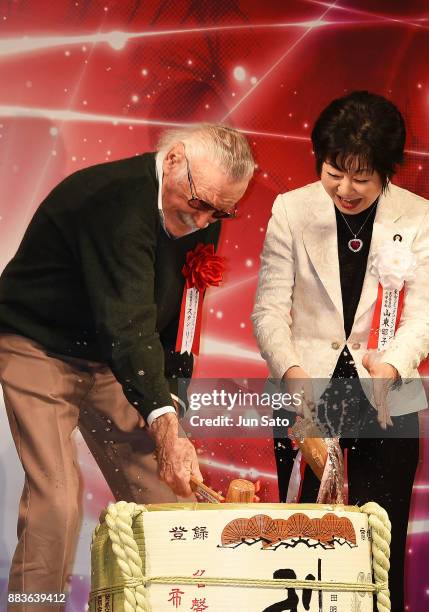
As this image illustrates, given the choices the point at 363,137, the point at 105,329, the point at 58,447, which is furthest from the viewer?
the point at 363,137

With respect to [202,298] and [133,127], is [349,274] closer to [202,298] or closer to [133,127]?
[202,298]

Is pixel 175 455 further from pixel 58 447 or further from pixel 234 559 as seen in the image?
pixel 234 559

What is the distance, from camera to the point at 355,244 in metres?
3.04

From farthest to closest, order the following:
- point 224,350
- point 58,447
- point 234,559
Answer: point 224,350, point 58,447, point 234,559

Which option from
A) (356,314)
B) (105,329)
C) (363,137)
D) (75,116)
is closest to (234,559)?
(105,329)

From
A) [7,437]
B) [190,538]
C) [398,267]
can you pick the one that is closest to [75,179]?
[7,437]

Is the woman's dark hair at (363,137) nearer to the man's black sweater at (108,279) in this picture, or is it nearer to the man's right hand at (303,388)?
the man's black sweater at (108,279)

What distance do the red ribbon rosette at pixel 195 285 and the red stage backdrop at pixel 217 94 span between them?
0.09m

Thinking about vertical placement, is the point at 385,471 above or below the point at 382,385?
below

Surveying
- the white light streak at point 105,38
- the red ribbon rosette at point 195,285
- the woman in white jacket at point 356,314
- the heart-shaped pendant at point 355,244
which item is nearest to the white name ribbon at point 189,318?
the red ribbon rosette at point 195,285

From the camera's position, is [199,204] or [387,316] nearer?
[199,204]

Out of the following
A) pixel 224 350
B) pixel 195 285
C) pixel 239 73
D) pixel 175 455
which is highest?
pixel 239 73

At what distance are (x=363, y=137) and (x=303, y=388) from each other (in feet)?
2.43

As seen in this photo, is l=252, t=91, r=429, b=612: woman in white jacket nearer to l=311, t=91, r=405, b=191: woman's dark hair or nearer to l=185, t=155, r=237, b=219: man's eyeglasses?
l=311, t=91, r=405, b=191: woman's dark hair
